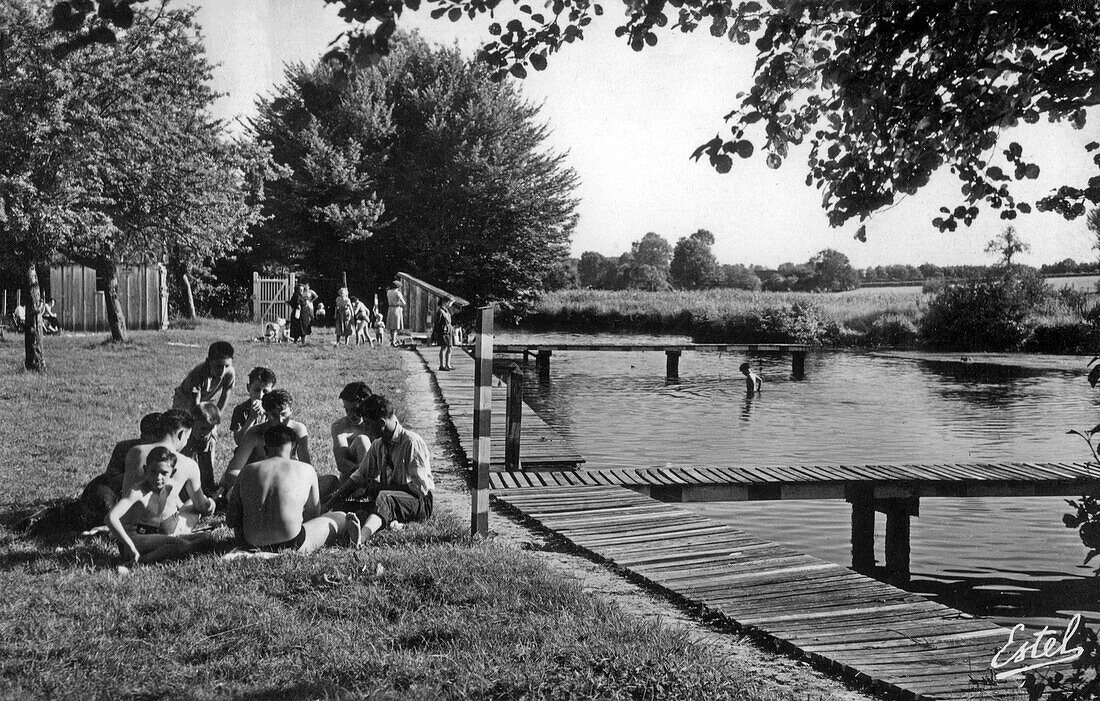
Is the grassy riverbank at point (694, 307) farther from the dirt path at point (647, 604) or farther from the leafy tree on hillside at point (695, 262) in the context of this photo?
the leafy tree on hillside at point (695, 262)

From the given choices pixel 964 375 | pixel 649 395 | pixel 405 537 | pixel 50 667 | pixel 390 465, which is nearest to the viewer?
pixel 50 667

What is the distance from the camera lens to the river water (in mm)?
9195

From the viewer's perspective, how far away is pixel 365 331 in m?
25.0

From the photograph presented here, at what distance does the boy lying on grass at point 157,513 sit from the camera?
5586mm

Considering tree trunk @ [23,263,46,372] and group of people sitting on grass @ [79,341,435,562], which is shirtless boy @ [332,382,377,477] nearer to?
group of people sitting on grass @ [79,341,435,562]

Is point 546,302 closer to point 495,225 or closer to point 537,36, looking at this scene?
point 495,225

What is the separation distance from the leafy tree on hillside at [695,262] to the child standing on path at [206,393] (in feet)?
282

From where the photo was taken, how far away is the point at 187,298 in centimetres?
3388

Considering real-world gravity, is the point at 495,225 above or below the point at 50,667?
above

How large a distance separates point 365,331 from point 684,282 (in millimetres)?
71713

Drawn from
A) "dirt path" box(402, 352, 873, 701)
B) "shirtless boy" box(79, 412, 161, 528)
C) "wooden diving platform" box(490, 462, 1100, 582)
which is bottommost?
"wooden diving platform" box(490, 462, 1100, 582)


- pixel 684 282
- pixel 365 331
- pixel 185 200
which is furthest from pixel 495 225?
pixel 684 282

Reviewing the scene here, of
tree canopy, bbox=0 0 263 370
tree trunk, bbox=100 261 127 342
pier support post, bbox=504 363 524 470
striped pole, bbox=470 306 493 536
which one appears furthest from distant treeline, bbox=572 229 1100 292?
striped pole, bbox=470 306 493 536

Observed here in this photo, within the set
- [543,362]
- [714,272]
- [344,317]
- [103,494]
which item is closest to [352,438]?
[103,494]
